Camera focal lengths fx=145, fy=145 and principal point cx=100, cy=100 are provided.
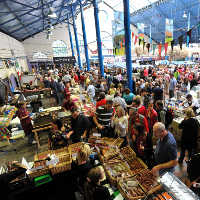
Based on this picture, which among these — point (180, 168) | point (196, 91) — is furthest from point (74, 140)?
point (196, 91)

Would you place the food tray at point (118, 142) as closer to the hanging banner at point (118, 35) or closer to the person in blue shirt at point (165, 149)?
the person in blue shirt at point (165, 149)

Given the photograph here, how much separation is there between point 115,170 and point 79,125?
1307mm

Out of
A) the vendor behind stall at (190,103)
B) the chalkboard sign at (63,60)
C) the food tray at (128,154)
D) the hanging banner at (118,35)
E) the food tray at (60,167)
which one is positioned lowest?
the food tray at (128,154)

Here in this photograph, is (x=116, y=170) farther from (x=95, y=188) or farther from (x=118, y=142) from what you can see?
(x=95, y=188)

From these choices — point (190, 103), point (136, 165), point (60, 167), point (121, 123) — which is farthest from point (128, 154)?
point (190, 103)

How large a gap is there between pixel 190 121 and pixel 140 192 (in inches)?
70.0

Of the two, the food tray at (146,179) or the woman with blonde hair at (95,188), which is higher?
the woman with blonde hair at (95,188)

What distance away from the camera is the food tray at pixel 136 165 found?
2.77 metres

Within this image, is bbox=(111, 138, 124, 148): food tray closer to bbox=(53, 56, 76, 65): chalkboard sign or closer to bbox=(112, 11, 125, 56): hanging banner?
bbox=(112, 11, 125, 56): hanging banner

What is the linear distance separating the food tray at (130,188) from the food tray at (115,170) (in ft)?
0.37

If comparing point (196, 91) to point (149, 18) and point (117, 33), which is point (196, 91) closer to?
point (117, 33)

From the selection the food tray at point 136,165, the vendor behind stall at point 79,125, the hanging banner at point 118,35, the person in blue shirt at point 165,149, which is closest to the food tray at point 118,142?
the food tray at point 136,165

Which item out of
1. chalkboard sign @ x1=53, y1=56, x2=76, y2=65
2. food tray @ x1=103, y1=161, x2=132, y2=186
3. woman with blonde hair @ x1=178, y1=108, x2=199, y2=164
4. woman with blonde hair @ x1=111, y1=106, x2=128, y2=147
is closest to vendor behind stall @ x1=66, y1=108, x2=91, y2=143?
woman with blonde hair @ x1=111, y1=106, x2=128, y2=147

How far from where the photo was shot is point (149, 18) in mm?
29125
